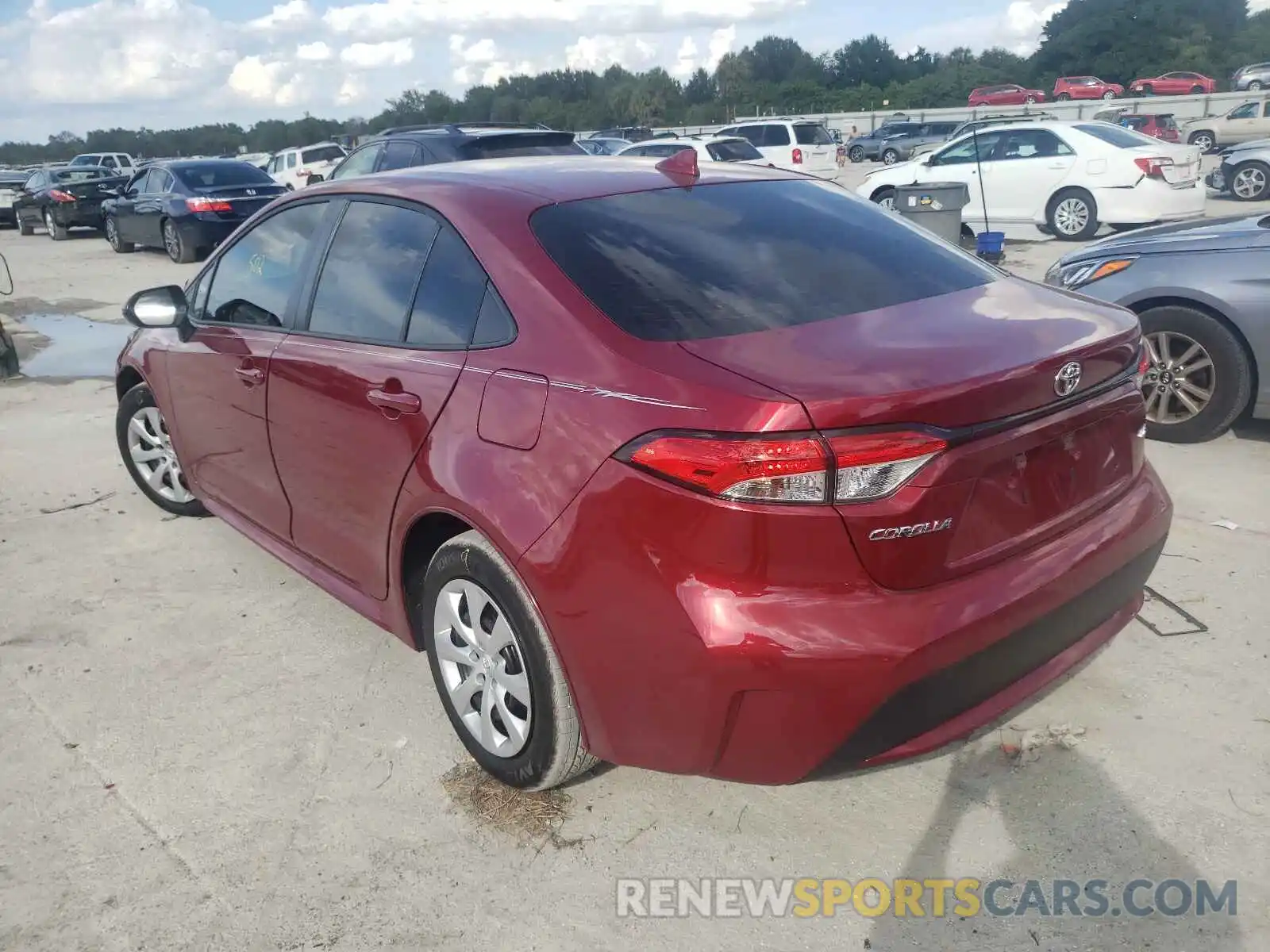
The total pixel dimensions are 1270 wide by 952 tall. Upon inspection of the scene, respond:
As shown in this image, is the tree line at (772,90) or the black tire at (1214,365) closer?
the black tire at (1214,365)

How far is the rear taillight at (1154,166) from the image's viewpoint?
41.2ft

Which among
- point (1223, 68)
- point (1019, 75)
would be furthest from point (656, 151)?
point (1019, 75)

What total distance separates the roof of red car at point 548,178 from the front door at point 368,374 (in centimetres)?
10

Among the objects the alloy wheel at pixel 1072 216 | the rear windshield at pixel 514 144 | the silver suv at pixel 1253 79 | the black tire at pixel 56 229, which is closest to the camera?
the rear windshield at pixel 514 144

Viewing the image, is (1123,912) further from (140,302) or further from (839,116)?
(839,116)

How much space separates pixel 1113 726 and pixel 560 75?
99.5 metres

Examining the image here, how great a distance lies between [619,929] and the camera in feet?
7.68

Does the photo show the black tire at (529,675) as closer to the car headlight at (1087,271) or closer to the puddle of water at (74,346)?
the car headlight at (1087,271)

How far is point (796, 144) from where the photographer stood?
23.4 metres

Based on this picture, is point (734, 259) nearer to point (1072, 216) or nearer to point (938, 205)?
point (938, 205)

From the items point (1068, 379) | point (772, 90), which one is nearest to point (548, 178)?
point (1068, 379)

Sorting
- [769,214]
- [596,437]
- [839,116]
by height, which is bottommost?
[596,437]

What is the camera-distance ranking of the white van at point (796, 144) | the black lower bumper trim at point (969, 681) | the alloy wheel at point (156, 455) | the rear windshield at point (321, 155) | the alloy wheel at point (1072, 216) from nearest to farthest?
the black lower bumper trim at point (969, 681) → the alloy wheel at point (156, 455) → the alloy wheel at point (1072, 216) → the white van at point (796, 144) → the rear windshield at point (321, 155)

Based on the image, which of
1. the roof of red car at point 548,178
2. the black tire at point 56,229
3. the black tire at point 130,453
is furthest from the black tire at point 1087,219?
the black tire at point 56,229
